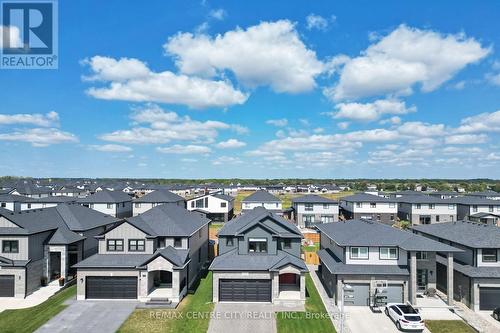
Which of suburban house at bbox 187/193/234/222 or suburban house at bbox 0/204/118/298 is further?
suburban house at bbox 187/193/234/222

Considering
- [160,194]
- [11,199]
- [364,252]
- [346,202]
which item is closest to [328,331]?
[364,252]

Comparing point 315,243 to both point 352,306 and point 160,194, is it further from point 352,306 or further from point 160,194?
point 160,194

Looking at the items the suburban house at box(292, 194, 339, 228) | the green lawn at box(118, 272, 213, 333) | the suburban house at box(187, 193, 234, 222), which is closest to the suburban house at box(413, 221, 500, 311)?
the green lawn at box(118, 272, 213, 333)

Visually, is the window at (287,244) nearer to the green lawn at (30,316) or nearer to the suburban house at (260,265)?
the suburban house at (260,265)

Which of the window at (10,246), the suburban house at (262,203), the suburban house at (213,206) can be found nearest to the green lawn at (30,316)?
the window at (10,246)

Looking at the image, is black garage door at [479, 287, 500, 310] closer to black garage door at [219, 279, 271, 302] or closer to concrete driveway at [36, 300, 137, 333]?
black garage door at [219, 279, 271, 302]

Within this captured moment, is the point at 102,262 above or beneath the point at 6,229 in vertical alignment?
beneath
